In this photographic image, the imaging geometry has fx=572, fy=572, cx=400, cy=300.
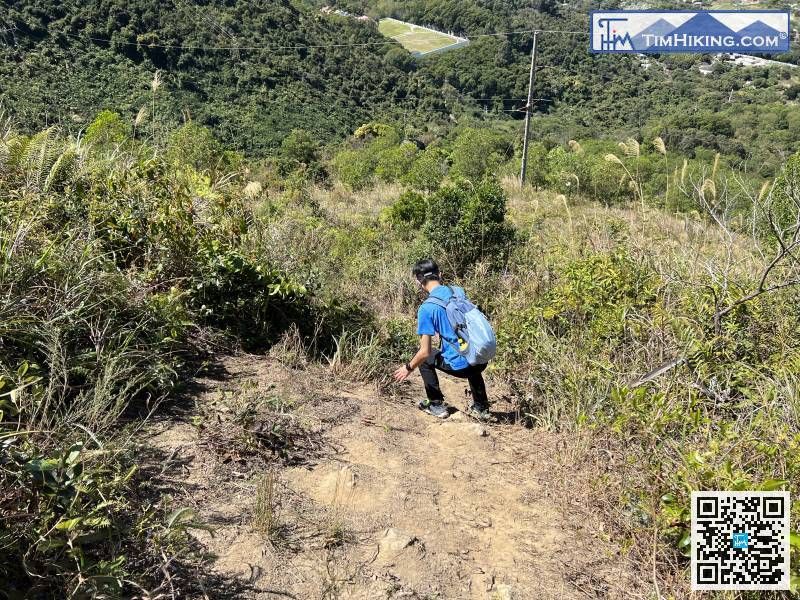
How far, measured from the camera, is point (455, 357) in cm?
407

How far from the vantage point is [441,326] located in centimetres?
404

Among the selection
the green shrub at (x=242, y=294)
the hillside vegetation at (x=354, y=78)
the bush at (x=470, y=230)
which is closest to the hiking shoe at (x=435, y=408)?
the green shrub at (x=242, y=294)

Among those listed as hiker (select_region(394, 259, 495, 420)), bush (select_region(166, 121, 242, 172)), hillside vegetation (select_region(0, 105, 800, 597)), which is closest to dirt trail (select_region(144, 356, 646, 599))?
hillside vegetation (select_region(0, 105, 800, 597))

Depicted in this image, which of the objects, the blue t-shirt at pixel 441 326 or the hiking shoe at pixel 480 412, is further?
the hiking shoe at pixel 480 412

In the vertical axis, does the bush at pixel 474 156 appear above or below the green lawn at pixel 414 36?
below

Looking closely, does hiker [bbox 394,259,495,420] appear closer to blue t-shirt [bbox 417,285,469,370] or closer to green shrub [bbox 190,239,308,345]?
blue t-shirt [bbox 417,285,469,370]

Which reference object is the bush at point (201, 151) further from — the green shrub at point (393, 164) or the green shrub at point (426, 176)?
the green shrub at point (393, 164)

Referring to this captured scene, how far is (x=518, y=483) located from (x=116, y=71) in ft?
125

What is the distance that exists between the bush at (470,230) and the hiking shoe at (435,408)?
3.20 metres

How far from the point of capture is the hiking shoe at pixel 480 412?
4090 millimetres

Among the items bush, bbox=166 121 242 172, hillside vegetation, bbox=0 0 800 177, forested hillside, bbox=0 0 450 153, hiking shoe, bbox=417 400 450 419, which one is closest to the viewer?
hiking shoe, bbox=417 400 450 419

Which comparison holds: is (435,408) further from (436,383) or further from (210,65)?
(210,65)

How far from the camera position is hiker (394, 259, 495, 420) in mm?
3934

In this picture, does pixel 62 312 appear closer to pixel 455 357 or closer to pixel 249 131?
pixel 455 357
